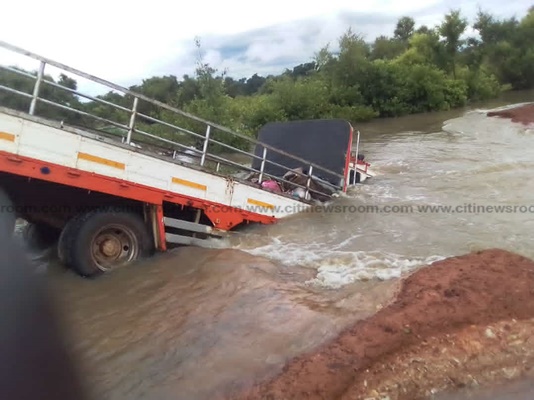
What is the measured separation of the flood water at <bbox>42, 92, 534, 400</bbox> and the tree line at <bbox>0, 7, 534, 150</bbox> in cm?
1256

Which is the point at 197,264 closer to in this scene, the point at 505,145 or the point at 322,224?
the point at 322,224

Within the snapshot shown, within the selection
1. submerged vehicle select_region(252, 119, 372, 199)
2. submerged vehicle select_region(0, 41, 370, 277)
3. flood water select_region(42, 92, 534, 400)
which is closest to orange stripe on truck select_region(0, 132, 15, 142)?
submerged vehicle select_region(0, 41, 370, 277)

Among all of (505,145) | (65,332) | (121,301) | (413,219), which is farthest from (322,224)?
(505,145)

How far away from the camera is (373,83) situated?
4038 cm

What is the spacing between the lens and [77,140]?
6406mm

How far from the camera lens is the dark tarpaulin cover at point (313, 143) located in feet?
34.9

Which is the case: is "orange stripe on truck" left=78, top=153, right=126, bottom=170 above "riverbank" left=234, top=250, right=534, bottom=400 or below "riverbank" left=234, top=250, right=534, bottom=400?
above

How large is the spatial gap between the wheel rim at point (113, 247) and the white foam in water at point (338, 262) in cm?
166

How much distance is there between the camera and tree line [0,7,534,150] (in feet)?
87.5

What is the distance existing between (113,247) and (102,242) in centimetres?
17

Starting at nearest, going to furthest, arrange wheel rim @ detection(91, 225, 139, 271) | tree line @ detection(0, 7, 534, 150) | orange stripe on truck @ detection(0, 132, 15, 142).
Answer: orange stripe on truck @ detection(0, 132, 15, 142), wheel rim @ detection(91, 225, 139, 271), tree line @ detection(0, 7, 534, 150)

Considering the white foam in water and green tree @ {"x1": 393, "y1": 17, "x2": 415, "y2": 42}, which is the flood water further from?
green tree @ {"x1": 393, "y1": 17, "x2": 415, "y2": 42}

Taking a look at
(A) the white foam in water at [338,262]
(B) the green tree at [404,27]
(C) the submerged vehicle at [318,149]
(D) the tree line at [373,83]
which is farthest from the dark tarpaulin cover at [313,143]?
(B) the green tree at [404,27]

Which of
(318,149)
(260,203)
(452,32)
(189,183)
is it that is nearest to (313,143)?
(318,149)
